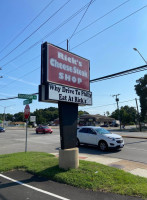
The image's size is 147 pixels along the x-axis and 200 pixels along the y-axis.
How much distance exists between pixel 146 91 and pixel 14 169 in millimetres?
53534

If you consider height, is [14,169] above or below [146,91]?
below

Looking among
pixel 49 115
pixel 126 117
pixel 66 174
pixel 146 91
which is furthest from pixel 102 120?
pixel 66 174

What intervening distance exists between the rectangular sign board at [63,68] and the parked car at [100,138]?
198 inches

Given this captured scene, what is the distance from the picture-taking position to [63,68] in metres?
7.68

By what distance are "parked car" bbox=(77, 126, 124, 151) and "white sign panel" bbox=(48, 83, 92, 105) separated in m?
4.64

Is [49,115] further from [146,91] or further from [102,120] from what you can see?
[146,91]

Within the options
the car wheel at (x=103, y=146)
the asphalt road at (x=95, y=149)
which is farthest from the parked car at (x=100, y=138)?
the asphalt road at (x=95, y=149)

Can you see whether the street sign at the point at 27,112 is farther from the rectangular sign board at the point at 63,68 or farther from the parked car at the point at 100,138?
the parked car at the point at 100,138

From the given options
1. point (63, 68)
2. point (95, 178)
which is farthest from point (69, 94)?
point (95, 178)

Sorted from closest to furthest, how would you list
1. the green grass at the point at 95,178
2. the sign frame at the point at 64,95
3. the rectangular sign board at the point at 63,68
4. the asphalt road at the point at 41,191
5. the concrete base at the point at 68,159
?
the asphalt road at the point at 41,191, the green grass at the point at 95,178, the concrete base at the point at 68,159, the sign frame at the point at 64,95, the rectangular sign board at the point at 63,68

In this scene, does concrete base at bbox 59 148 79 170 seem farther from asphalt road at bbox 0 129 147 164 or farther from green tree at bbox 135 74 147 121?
green tree at bbox 135 74 147 121

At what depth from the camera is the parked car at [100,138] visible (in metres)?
12.2

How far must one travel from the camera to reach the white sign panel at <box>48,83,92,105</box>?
6.98 m

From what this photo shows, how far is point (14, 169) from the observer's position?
7402 millimetres
